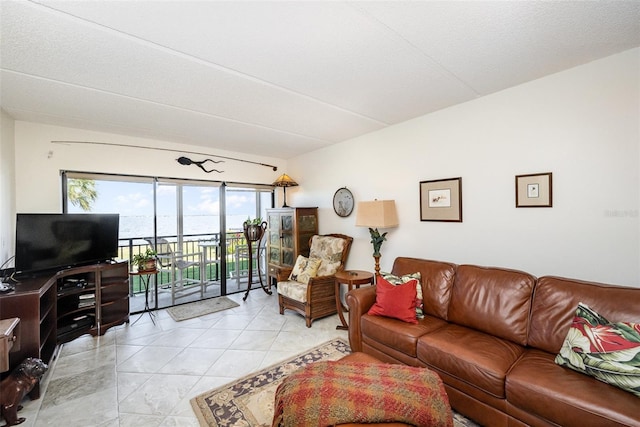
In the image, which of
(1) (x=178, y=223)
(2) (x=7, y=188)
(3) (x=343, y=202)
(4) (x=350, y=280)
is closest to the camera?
(2) (x=7, y=188)

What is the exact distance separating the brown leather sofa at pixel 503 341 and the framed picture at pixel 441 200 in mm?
630

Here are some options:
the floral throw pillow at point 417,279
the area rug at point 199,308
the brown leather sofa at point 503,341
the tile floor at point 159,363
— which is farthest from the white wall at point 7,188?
the floral throw pillow at point 417,279

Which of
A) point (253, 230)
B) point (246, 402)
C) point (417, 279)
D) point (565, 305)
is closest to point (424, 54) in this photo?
point (417, 279)

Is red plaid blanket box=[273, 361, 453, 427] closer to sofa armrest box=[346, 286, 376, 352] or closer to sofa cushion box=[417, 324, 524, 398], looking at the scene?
sofa cushion box=[417, 324, 524, 398]

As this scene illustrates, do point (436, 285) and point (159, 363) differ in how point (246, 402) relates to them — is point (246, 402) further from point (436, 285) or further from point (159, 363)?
point (436, 285)

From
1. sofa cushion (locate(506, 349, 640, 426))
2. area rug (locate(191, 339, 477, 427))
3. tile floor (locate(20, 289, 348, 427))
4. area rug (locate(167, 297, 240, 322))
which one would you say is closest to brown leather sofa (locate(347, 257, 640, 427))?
sofa cushion (locate(506, 349, 640, 426))

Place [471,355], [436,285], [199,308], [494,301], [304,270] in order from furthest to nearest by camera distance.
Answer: [199,308], [304,270], [436,285], [494,301], [471,355]

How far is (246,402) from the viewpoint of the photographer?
1.97 m

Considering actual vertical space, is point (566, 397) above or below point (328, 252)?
below

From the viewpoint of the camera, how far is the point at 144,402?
6.50 feet

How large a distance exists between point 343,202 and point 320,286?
1396mm

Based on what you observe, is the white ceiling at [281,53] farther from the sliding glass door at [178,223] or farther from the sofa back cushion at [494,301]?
the sofa back cushion at [494,301]

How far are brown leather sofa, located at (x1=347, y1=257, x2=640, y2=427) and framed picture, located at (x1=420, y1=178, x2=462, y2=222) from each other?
0.63 meters

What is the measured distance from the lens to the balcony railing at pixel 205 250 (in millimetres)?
4191
